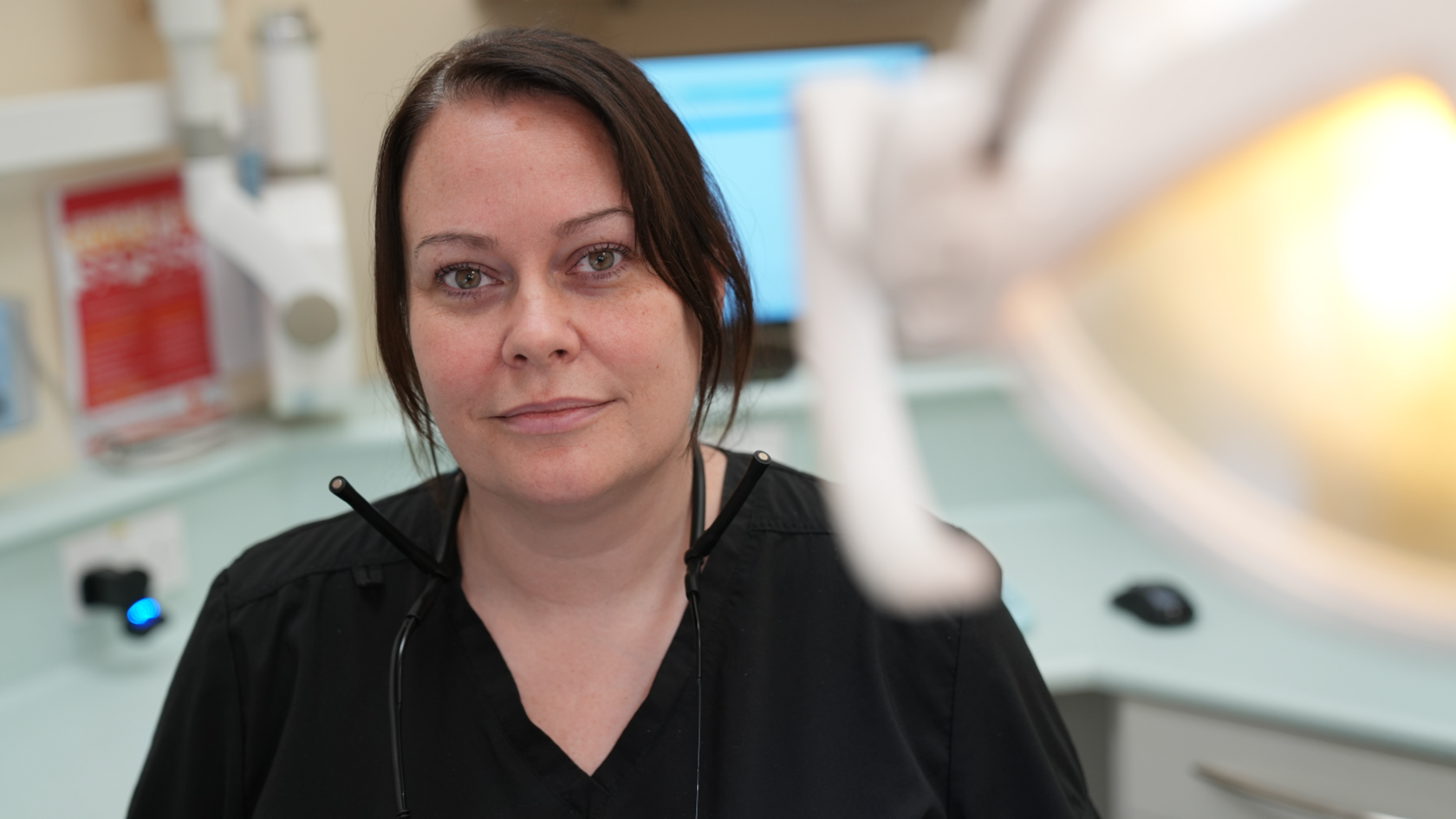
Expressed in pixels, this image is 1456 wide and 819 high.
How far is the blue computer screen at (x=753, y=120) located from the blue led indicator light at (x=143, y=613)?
822mm

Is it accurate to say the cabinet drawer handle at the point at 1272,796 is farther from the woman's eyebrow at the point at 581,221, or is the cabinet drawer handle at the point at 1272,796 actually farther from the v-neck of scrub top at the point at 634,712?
the woman's eyebrow at the point at 581,221

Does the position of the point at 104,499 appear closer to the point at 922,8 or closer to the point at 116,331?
the point at 116,331

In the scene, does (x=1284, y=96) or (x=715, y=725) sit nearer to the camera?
(x=1284, y=96)

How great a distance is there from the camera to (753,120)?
1736mm

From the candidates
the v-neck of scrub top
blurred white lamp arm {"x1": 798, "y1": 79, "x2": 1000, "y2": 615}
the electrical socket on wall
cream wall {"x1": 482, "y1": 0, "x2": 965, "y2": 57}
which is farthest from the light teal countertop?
blurred white lamp arm {"x1": 798, "y1": 79, "x2": 1000, "y2": 615}

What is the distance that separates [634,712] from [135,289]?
96 cm

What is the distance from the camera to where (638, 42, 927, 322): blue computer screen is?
171 cm

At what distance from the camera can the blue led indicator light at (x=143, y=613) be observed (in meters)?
1.45

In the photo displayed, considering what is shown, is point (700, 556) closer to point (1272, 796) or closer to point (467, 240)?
point (467, 240)

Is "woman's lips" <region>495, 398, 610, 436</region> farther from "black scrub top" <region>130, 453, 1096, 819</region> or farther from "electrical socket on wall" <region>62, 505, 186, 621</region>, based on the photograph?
"electrical socket on wall" <region>62, 505, 186, 621</region>

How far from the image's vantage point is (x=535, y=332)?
846mm

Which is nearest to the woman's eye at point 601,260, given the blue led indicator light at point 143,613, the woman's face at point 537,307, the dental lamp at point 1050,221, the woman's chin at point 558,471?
the woman's face at point 537,307

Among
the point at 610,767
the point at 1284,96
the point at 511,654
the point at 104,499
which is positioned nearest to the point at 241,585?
the point at 511,654

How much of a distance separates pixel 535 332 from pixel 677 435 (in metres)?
0.18
